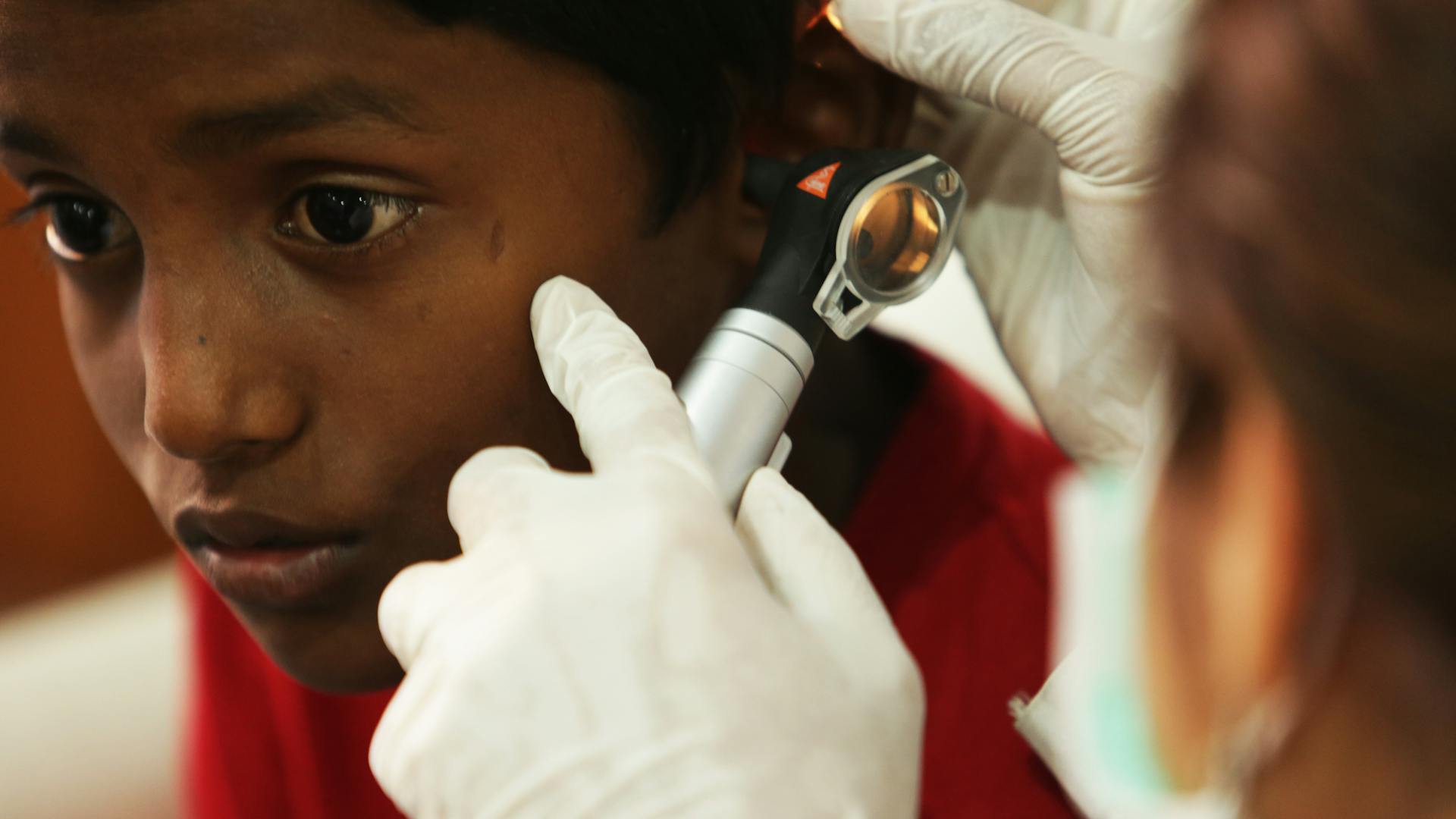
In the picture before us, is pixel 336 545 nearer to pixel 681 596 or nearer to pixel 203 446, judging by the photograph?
Answer: pixel 203 446

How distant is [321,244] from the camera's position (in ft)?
2.50

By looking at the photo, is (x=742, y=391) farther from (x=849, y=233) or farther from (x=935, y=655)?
(x=935, y=655)

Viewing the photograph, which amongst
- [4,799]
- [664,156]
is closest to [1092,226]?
[664,156]

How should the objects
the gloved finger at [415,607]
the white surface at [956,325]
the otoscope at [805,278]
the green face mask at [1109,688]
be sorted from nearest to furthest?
the green face mask at [1109,688] < the gloved finger at [415,607] < the otoscope at [805,278] < the white surface at [956,325]

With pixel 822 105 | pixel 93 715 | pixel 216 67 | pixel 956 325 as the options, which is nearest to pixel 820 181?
pixel 822 105

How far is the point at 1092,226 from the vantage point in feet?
2.96

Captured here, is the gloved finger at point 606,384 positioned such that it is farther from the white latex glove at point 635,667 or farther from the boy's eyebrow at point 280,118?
the boy's eyebrow at point 280,118

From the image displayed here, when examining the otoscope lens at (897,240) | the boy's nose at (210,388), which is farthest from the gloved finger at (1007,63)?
the boy's nose at (210,388)

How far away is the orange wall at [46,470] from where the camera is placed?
191cm

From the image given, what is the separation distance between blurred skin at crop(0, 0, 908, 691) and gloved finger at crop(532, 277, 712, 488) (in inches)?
1.2

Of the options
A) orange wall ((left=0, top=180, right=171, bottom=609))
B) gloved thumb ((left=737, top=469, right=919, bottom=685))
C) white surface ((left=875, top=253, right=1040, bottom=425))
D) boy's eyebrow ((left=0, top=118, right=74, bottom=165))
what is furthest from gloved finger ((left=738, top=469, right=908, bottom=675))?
orange wall ((left=0, top=180, right=171, bottom=609))

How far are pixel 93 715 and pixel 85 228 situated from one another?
112 cm

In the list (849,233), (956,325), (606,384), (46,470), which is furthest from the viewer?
(46,470)

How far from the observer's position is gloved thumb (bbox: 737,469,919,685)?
26.3 inches
